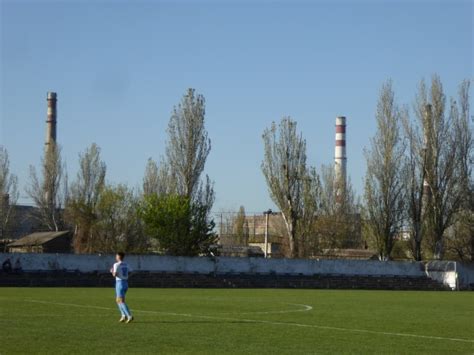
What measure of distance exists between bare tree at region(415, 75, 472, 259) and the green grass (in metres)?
40.3

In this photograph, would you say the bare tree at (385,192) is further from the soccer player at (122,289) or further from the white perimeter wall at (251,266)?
the soccer player at (122,289)

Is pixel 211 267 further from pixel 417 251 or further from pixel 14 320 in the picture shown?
pixel 14 320

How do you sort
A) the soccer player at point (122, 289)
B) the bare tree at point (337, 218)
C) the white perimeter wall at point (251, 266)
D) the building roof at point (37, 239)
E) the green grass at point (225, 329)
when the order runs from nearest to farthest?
the green grass at point (225, 329), the soccer player at point (122, 289), the white perimeter wall at point (251, 266), the building roof at point (37, 239), the bare tree at point (337, 218)

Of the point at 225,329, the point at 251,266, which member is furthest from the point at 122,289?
the point at 251,266

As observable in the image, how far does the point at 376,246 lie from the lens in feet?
242

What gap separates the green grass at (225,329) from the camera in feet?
59.6

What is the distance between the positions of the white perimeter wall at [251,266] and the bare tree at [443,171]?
21.7ft

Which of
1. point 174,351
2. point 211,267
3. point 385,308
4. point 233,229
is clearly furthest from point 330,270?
point 233,229

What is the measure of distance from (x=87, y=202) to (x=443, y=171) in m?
35.5

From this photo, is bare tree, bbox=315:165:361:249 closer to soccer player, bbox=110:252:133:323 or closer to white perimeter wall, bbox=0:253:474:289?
white perimeter wall, bbox=0:253:474:289

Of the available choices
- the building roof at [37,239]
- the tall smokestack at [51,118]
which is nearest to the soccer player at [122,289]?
the building roof at [37,239]

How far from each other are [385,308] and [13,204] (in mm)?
71487

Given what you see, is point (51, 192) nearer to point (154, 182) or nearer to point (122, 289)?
point (154, 182)

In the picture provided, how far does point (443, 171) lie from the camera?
240ft
